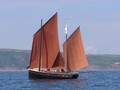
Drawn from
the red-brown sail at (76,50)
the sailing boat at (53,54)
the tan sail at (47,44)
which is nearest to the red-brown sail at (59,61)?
the sailing boat at (53,54)

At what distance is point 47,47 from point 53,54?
211 centimetres

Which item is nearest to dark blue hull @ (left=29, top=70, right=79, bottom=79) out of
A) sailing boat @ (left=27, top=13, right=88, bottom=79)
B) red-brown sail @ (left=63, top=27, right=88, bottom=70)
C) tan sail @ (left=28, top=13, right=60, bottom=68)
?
sailing boat @ (left=27, top=13, right=88, bottom=79)

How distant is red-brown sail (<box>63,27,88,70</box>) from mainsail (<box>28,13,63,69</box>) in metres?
2.47

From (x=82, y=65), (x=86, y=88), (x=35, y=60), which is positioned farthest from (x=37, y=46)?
(x=86, y=88)

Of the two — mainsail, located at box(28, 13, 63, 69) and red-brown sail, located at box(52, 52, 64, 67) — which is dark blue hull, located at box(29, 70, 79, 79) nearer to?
mainsail, located at box(28, 13, 63, 69)

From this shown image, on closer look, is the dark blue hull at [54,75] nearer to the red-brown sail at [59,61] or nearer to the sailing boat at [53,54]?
the sailing boat at [53,54]

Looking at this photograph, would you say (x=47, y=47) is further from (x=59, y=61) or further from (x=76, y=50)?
(x=76, y=50)

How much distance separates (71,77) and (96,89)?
3060 cm

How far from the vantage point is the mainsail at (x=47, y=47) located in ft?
396

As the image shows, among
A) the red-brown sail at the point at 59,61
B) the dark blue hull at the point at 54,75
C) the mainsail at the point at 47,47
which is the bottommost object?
the dark blue hull at the point at 54,75

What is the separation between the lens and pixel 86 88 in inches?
3826

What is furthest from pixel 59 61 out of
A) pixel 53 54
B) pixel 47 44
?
pixel 47 44

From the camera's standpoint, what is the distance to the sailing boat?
12025 centimetres

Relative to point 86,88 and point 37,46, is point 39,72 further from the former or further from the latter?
point 86,88
